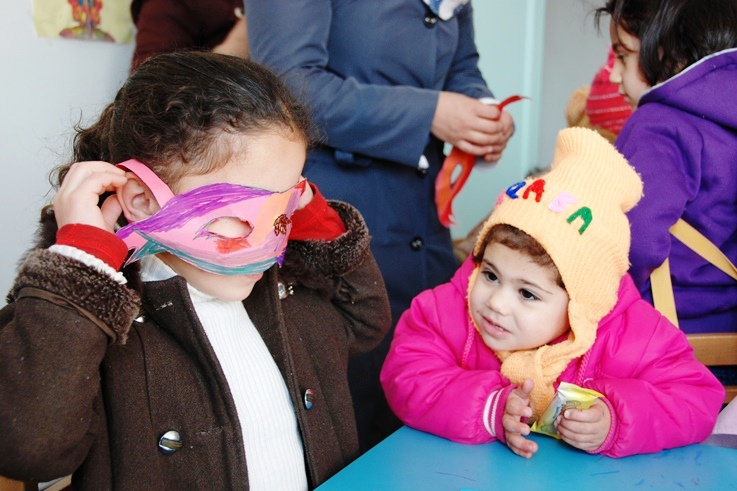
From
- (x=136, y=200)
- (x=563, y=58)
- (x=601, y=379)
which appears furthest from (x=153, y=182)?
(x=563, y=58)

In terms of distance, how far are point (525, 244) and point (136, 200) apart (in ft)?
2.13

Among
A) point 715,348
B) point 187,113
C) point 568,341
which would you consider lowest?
point 715,348

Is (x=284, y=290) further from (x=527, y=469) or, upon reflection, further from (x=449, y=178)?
(x=449, y=178)

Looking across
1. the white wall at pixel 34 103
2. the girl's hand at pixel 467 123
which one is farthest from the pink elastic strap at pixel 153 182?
the girl's hand at pixel 467 123

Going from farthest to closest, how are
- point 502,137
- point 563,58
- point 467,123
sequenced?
point 563,58 → point 502,137 → point 467,123

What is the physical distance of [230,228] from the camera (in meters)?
1.09

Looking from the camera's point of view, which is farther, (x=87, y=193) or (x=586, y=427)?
(x=586, y=427)

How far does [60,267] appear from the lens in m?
0.91

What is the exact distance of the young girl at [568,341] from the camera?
1.20 metres

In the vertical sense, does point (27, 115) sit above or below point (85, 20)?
below

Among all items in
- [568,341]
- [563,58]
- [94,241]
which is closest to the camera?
[94,241]

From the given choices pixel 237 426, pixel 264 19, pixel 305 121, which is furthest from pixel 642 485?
pixel 264 19

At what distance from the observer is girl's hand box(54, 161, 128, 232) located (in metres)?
0.98

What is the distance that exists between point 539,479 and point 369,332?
17.8 inches
